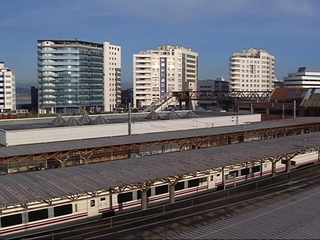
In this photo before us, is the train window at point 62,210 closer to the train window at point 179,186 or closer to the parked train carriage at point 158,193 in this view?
the parked train carriage at point 158,193

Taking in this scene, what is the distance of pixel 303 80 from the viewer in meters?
108

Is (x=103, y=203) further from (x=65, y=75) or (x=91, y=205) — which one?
(x=65, y=75)

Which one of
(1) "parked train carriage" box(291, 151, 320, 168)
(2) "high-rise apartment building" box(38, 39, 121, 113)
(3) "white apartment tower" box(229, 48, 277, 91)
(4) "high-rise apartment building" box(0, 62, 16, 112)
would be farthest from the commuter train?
(3) "white apartment tower" box(229, 48, 277, 91)

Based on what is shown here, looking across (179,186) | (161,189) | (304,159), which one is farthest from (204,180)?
(304,159)

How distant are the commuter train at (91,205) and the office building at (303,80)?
98863 mm

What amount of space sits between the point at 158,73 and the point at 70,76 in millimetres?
21832

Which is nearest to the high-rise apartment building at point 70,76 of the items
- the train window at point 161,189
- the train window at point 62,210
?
the train window at point 161,189

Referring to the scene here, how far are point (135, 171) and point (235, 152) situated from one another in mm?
5963

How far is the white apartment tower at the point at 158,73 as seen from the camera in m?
88.4

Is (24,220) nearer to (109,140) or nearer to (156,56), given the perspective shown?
(109,140)

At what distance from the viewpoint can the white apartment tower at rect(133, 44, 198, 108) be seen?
88375 mm

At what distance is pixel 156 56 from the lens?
297ft

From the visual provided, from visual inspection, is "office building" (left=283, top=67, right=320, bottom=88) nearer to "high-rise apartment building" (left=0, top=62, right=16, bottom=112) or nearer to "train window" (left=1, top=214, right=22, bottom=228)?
"high-rise apartment building" (left=0, top=62, right=16, bottom=112)

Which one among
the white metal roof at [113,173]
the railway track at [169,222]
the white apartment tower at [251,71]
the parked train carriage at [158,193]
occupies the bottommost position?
the parked train carriage at [158,193]
